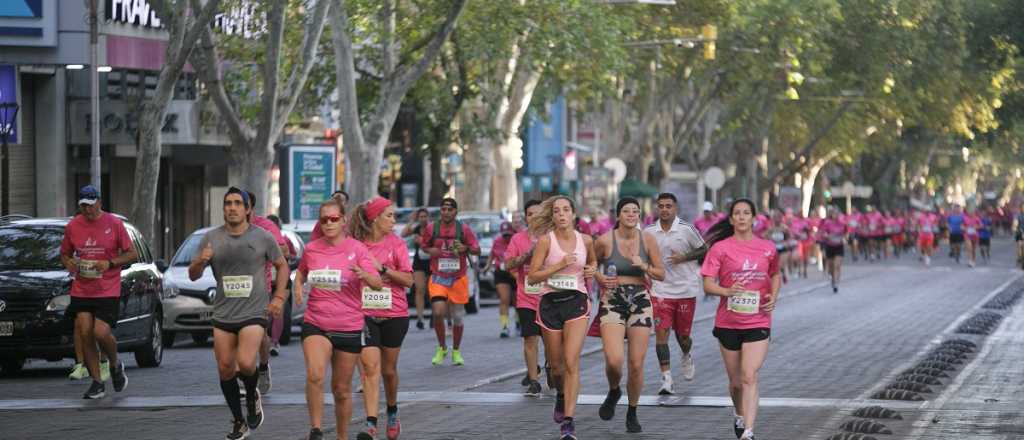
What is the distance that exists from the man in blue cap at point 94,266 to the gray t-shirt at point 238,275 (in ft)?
12.4

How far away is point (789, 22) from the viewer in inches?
2111

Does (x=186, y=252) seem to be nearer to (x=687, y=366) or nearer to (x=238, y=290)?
(x=687, y=366)

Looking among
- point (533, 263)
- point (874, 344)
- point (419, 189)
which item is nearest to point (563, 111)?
point (419, 189)

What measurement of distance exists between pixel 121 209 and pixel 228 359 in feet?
91.4

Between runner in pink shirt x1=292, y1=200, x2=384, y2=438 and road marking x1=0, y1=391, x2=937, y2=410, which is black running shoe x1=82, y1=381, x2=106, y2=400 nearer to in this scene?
road marking x1=0, y1=391, x2=937, y2=410

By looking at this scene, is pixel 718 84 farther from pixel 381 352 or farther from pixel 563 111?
pixel 381 352

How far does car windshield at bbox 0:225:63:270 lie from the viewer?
19.4 metres

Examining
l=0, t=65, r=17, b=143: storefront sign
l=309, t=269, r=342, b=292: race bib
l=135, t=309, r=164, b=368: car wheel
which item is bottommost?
l=135, t=309, r=164, b=368: car wheel

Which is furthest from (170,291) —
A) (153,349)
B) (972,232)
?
(972,232)

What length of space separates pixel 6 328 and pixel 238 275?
19.7ft

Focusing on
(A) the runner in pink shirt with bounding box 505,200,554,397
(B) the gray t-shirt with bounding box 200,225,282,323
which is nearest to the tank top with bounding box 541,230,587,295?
(B) the gray t-shirt with bounding box 200,225,282,323

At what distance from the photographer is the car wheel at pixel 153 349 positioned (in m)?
20.6

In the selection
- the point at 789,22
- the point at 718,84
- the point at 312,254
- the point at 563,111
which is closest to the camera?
the point at 312,254

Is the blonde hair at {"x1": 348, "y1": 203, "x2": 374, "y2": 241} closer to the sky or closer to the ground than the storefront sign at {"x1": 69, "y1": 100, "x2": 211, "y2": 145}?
closer to the ground
